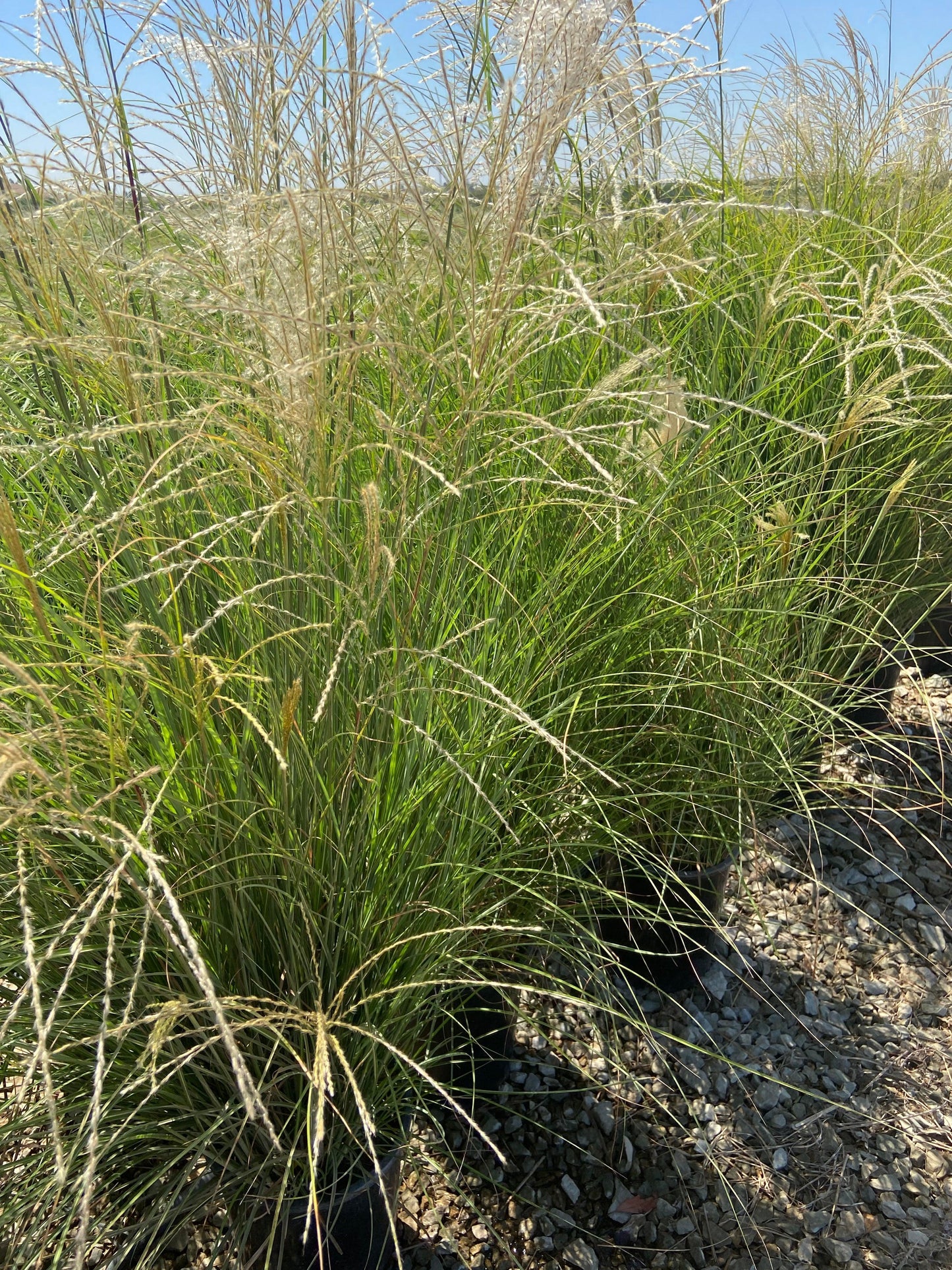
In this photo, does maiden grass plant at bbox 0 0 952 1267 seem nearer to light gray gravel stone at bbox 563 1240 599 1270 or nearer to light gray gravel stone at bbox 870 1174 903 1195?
light gray gravel stone at bbox 563 1240 599 1270

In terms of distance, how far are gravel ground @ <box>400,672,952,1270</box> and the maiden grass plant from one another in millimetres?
250

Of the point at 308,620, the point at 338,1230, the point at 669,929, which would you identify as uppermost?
the point at 308,620

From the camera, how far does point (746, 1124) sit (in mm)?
1909

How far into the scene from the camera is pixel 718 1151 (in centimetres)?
184

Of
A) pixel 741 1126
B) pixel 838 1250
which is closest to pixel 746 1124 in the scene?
pixel 741 1126

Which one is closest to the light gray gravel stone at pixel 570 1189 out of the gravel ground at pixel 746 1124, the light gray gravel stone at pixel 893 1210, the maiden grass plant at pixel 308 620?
the gravel ground at pixel 746 1124

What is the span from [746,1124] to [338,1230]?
3.00 feet

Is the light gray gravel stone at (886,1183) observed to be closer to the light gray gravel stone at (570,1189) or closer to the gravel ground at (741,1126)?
the gravel ground at (741,1126)

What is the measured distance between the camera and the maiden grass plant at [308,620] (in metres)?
1.18

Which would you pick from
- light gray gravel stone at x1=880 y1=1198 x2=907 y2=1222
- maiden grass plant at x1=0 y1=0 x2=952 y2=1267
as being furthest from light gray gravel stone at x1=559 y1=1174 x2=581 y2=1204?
light gray gravel stone at x1=880 y1=1198 x2=907 y2=1222

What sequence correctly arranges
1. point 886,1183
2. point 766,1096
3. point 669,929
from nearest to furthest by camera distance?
point 886,1183, point 766,1096, point 669,929

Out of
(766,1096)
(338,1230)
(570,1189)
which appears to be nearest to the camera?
(338,1230)

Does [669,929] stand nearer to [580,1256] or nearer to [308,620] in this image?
[580,1256]

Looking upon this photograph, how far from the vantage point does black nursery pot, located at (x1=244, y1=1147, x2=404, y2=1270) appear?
1.31m
